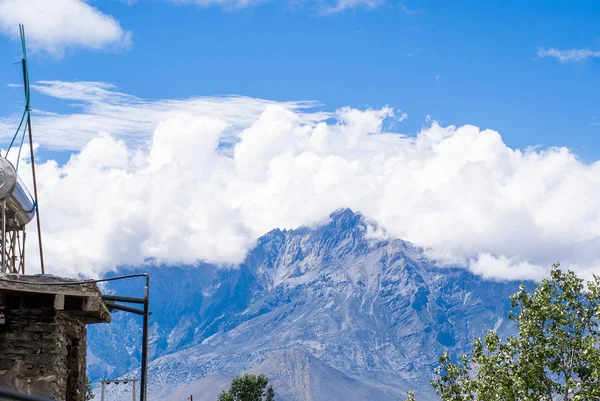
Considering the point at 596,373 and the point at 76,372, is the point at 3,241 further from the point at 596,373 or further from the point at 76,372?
the point at 596,373

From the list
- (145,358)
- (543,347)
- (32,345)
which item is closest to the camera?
(32,345)

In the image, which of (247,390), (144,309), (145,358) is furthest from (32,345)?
(247,390)

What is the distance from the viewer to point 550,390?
129 feet

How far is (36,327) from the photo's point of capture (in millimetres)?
23953

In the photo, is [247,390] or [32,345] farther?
[247,390]

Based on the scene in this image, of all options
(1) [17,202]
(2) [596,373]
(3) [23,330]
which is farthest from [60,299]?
(2) [596,373]

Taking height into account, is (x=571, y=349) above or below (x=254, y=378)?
below

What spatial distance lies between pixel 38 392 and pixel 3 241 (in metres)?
5.88

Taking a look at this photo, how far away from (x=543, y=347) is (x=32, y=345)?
24.1 meters

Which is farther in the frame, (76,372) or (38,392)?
(76,372)

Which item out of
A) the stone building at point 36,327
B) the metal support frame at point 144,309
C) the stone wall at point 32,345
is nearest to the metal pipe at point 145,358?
the metal support frame at point 144,309

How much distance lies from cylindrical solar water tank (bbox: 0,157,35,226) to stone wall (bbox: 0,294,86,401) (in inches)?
209

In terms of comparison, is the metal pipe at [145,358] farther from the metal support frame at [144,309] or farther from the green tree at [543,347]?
the green tree at [543,347]

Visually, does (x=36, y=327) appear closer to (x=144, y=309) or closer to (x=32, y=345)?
(x=32, y=345)
